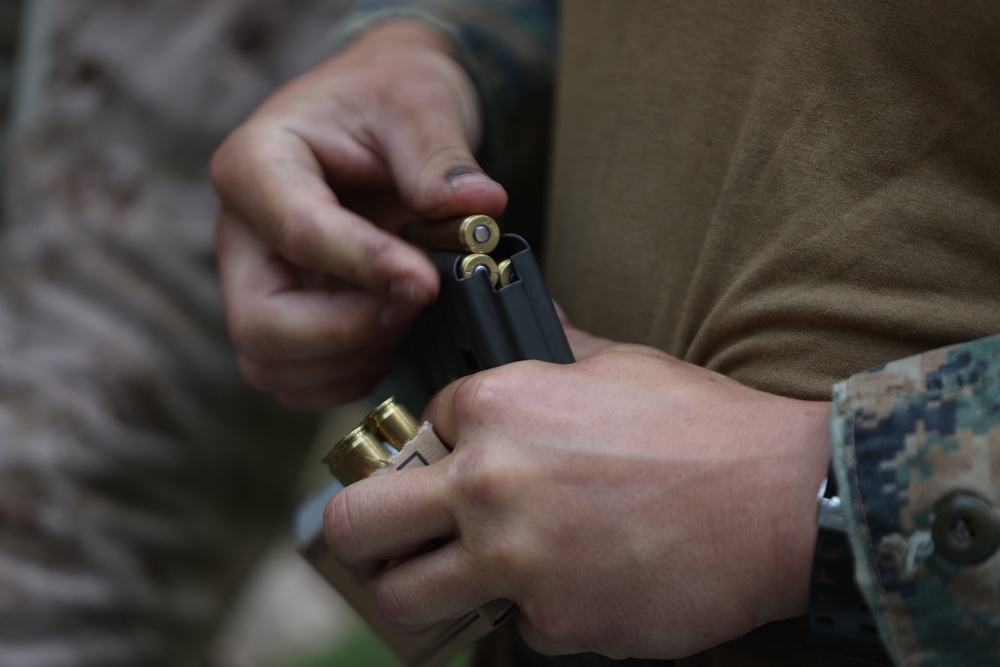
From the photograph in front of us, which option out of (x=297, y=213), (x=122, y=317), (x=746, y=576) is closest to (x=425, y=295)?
(x=297, y=213)

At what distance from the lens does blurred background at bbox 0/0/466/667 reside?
142 cm

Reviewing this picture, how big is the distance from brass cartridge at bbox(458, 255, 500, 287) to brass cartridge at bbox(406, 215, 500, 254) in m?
0.01

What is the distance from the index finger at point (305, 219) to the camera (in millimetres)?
690

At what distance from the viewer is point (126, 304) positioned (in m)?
1.52

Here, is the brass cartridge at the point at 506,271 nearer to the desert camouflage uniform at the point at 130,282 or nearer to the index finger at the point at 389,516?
the index finger at the point at 389,516

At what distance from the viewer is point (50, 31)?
62.6 inches

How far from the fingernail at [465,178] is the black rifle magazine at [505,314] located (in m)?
0.06

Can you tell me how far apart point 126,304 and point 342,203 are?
0.79m

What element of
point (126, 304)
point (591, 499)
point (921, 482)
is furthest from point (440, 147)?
point (126, 304)

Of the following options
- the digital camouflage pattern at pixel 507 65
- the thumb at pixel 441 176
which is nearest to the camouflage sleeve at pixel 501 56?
the digital camouflage pattern at pixel 507 65

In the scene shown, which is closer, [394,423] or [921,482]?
[921,482]

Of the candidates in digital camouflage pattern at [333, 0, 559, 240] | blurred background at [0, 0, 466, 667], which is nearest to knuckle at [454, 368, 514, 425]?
digital camouflage pattern at [333, 0, 559, 240]

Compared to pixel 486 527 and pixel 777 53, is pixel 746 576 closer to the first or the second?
pixel 486 527

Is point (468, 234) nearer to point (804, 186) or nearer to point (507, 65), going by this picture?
point (804, 186)
